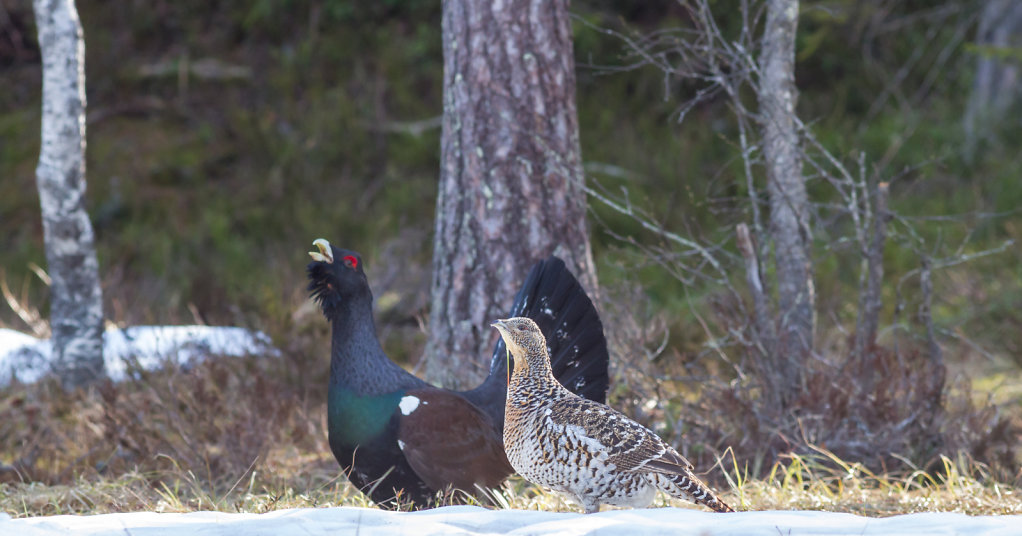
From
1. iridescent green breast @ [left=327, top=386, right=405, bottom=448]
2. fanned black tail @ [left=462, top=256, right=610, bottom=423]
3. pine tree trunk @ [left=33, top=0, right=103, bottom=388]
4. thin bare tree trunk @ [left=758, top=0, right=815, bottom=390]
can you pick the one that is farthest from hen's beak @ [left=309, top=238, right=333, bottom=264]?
pine tree trunk @ [left=33, top=0, right=103, bottom=388]

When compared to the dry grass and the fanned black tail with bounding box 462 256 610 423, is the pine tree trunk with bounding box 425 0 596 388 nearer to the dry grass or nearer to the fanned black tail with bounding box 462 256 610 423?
the dry grass

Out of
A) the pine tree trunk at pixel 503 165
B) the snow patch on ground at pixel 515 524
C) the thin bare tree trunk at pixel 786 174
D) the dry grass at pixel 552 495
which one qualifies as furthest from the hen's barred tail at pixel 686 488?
the pine tree trunk at pixel 503 165

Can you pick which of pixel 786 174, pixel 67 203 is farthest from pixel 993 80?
pixel 67 203

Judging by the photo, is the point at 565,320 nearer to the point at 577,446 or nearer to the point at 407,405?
the point at 407,405

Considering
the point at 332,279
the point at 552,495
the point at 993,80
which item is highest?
the point at 993,80

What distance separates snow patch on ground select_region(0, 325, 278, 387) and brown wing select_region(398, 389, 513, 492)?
8.48 feet

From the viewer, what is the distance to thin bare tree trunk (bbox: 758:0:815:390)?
4.82 m

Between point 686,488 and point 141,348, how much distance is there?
15.3 feet

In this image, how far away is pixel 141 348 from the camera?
22.0ft

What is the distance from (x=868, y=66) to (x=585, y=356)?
8826 mm

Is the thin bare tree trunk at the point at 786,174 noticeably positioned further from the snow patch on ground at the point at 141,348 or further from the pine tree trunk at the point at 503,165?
the snow patch on ground at the point at 141,348

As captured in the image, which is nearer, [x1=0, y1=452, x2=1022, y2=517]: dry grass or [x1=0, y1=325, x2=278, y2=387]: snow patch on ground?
[x1=0, y1=452, x2=1022, y2=517]: dry grass

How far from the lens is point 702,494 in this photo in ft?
10.1

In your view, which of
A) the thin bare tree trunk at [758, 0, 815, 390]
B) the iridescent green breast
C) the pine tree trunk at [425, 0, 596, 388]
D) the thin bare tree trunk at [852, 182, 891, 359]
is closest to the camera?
the iridescent green breast
